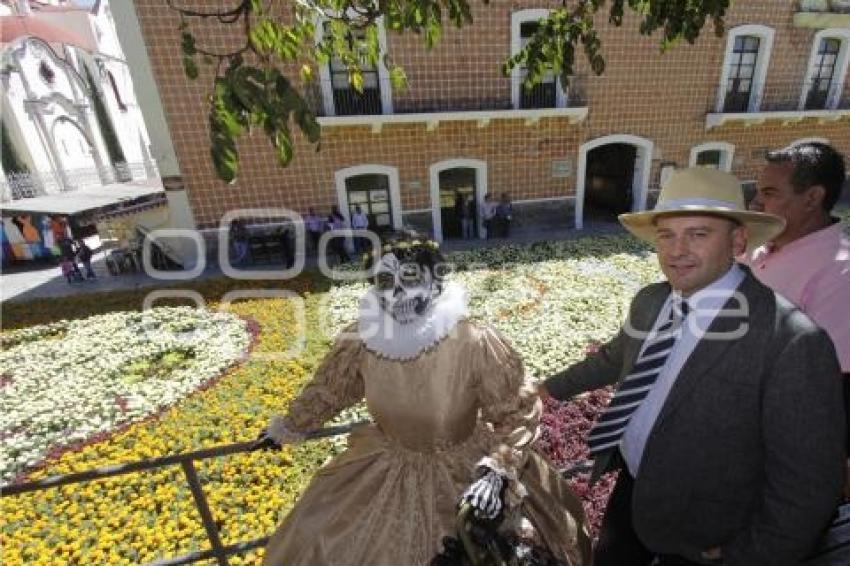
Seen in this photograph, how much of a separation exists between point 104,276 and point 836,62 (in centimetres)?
2310

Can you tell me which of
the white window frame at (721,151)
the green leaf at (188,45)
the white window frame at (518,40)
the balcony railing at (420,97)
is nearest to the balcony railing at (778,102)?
the white window frame at (721,151)

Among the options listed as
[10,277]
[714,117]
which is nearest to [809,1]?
[714,117]

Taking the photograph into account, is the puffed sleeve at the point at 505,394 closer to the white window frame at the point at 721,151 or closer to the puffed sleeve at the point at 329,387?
the puffed sleeve at the point at 329,387

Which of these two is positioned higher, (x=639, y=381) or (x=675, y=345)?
(x=675, y=345)

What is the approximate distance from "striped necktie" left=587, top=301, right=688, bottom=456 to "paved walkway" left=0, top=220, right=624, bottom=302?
10.2 m

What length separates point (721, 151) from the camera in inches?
570

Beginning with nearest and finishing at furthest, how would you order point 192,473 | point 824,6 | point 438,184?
point 192,473
point 438,184
point 824,6

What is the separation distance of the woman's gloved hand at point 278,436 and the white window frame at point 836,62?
18.7 meters

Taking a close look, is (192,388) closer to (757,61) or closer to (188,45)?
(188,45)

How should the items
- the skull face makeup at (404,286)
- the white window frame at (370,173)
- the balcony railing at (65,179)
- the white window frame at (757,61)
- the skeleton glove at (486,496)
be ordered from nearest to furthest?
1. the skeleton glove at (486,496)
2. the skull face makeup at (404,286)
3. the white window frame at (370,173)
4. the white window frame at (757,61)
5. the balcony railing at (65,179)

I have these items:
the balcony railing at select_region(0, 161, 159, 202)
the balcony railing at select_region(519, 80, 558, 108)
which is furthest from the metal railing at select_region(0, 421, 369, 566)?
the balcony railing at select_region(0, 161, 159, 202)

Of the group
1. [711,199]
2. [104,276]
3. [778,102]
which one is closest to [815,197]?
[711,199]

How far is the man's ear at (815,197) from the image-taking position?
2.13 metres

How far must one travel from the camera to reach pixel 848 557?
1588mm
